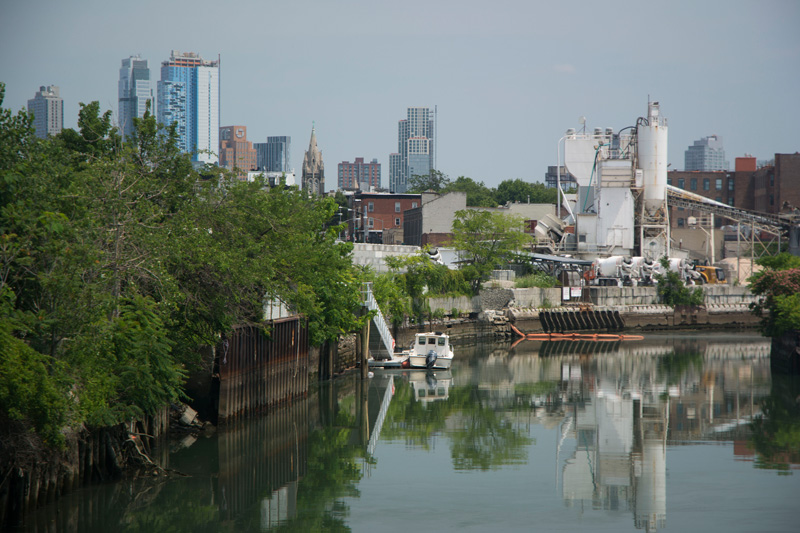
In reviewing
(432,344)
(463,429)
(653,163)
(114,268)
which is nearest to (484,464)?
(463,429)

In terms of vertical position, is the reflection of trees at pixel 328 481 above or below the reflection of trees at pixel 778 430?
below

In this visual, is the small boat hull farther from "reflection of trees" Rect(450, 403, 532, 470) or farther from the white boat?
"reflection of trees" Rect(450, 403, 532, 470)

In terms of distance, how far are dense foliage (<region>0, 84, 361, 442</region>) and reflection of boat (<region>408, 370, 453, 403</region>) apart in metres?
10.9

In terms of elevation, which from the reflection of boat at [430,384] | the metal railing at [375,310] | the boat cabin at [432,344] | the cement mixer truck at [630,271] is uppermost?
the cement mixer truck at [630,271]

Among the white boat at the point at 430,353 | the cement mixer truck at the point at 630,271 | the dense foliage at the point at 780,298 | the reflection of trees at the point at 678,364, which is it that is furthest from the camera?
the cement mixer truck at the point at 630,271

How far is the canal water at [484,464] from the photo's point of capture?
2473 cm

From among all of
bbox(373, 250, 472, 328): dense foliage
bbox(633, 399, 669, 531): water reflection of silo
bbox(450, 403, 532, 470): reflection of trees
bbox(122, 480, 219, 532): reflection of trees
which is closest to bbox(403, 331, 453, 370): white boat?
bbox(373, 250, 472, 328): dense foliage

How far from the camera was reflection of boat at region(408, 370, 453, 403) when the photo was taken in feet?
156

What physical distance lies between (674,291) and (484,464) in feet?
220

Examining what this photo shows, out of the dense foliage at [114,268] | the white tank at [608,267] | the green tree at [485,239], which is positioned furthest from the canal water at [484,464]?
the white tank at [608,267]

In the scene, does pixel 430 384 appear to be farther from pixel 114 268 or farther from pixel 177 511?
pixel 114 268

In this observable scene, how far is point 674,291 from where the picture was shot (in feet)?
308

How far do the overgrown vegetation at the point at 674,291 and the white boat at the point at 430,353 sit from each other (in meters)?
43.4

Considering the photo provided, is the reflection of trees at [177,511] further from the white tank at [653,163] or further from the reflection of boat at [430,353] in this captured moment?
the white tank at [653,163]
